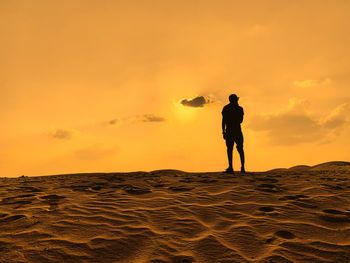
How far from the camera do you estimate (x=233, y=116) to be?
24.6 feet

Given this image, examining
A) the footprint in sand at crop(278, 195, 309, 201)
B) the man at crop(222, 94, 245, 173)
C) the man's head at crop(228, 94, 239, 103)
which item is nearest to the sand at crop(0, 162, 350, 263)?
the footprint in sand at crop(278, 195, 309, 201)

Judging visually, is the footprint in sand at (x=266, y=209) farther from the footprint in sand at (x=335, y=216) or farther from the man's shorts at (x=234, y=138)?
the man's shorts at (x=234, y=138)

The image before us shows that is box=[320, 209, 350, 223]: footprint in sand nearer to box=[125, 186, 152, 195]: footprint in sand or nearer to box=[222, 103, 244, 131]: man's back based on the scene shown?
box=[125, 186, 152, 195]: footprint in sand

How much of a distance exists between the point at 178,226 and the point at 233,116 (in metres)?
5.04

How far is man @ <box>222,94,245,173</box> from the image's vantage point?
7477mm

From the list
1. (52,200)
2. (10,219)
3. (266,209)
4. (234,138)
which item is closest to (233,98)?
(234,138)

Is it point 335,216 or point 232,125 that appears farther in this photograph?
point 232,125

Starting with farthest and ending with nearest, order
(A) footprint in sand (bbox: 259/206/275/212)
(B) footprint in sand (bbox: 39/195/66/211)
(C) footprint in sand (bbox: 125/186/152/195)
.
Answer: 1. (C) footprint in sand (bbox: 125/186/152/195)
2. (B) footprint in sand (bbox: 39/195/66/211)
3. (A) footprint in sand (bbox: 259/206/275/212)

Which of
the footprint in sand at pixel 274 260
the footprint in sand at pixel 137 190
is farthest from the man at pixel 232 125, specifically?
the footprint in sand at pixel 274 260

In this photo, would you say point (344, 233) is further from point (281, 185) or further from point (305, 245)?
point (281, 185)

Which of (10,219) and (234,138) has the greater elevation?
(234,138)

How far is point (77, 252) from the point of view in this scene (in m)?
2.42

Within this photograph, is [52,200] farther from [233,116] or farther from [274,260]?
[233,116]

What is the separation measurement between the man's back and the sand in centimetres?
307
